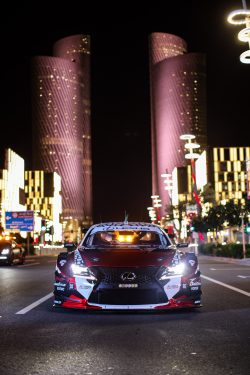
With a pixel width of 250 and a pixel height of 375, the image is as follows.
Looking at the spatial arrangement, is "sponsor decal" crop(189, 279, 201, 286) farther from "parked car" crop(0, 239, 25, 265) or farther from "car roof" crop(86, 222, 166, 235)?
"parked car" crop(0, 239, 25, 265)

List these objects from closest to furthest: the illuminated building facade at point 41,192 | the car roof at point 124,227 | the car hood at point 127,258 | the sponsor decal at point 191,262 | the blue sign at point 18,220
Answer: the car hood at point 127,258
the sponsor decal at point 191,262
the car roof at point 124,227
the blue sign at point 18,220
the illuminated building facade at point 41,192

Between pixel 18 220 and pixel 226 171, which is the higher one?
pixel 226 171

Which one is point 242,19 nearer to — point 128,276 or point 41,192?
point 128,276

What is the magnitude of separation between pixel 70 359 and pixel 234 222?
55.4 m

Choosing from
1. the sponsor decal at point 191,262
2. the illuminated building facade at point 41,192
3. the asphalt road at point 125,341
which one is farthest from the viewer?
the illuminated building facade at point 41,192

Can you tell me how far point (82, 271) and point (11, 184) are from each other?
126934 mm

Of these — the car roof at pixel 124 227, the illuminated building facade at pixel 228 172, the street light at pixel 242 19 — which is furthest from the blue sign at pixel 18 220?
the illuminated building facade at pixel 228 172

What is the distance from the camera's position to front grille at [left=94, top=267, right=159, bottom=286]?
27.7 ft

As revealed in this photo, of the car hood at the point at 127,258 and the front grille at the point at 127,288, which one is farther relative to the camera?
the car hood at the point at 127,258

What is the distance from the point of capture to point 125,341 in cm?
681

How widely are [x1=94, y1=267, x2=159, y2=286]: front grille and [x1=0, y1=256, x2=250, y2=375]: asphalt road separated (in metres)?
0.56

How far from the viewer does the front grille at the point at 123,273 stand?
843 centimetres

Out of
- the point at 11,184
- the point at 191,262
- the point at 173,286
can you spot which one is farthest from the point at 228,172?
the point at 173,286

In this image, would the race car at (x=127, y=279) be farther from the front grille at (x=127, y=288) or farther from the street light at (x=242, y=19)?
the street light at (x=242, y=19)
